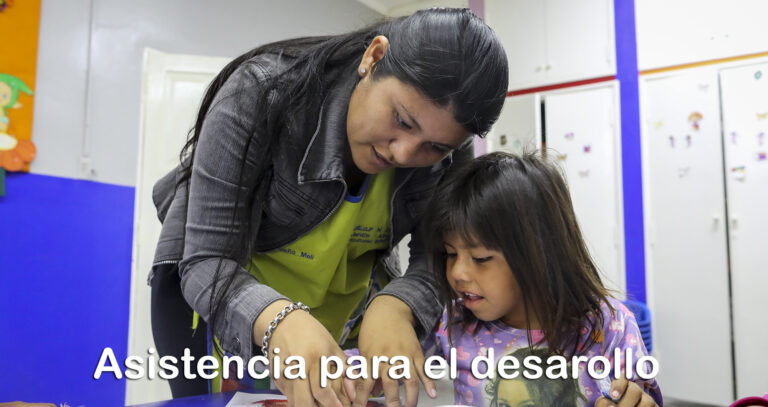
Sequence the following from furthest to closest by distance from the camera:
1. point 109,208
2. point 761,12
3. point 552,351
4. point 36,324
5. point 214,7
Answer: point 214,7 < point 761,12 < point 109,208 < point 36,324 < point 552,351

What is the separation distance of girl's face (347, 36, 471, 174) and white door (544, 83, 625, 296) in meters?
2.30

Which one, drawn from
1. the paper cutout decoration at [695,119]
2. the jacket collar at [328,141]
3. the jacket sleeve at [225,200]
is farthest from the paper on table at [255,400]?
the paper cutout decoration at [695,119]

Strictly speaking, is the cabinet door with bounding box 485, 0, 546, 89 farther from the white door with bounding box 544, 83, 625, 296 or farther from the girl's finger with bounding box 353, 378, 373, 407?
the girl's finger with bounding box 353, 378, 373, 407

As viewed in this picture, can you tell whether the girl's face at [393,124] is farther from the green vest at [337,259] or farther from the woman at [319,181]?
the green vest at [337,259]

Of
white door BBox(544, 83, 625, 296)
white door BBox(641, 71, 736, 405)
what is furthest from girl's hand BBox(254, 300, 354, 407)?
white door BBox(641, 71, 736, 405)

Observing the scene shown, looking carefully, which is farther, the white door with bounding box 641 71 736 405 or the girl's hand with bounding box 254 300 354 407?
the white door with bounding box 641 71 736 405

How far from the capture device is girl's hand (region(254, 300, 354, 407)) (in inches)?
23.3

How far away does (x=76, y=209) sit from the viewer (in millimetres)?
2277

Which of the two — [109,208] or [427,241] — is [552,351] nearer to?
[427,241]

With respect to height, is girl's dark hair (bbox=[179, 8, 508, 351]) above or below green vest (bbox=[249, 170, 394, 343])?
above

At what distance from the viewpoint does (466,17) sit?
73 centimetres

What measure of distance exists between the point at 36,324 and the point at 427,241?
6.27ft

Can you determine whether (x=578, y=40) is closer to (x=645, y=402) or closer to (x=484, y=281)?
(x=484, y=281)

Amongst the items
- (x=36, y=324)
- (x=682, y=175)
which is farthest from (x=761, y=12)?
(x=36, y=324)
